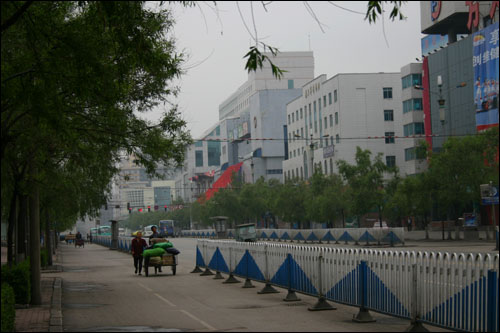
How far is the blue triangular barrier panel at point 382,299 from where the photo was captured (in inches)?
480

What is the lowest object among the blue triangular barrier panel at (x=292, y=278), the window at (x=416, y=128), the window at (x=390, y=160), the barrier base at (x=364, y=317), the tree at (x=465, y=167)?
the barrier base at (x=364, y=317)

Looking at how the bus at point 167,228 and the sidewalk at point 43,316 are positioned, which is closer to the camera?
the sidewalk at point 43,316

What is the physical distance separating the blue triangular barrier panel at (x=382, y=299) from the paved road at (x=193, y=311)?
0.32 m

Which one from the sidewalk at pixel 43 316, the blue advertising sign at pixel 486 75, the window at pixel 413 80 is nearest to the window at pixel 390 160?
the window at pixel 413 80

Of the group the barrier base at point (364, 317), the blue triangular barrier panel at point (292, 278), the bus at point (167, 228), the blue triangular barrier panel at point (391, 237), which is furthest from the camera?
the bus at point (167, 228)

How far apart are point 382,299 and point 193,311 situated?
193 inches

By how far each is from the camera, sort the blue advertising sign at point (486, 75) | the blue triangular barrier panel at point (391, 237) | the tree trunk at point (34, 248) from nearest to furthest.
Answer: the tree trunk at point (34, 248) → the blue triangular barrier panel at point (391, 237) → the blue advertising sign at point (486, 75)

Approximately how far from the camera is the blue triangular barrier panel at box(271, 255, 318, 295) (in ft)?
53.7

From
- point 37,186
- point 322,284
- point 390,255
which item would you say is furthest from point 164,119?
point 390,255

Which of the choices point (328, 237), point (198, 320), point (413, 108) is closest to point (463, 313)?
point (198, 320)

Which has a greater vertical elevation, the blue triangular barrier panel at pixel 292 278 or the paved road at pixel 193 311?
the blue triangular barrier panel at pixel 292 278

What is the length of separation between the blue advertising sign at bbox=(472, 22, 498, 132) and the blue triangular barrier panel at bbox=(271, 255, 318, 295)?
171 feet

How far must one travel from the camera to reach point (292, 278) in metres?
17.5

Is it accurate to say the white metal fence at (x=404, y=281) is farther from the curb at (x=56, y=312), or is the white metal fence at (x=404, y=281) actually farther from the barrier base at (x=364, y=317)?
the curb at (x=56, y=312)
